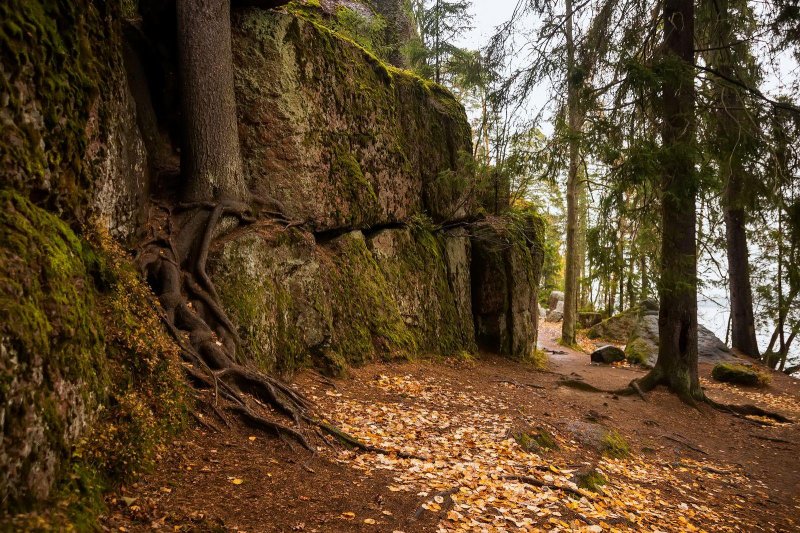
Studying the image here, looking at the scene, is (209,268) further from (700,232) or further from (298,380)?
(700,232)

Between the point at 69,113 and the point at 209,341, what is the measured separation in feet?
8.23

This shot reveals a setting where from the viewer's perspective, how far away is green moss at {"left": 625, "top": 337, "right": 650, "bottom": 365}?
14844 mm

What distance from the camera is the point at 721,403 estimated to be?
1010 cm

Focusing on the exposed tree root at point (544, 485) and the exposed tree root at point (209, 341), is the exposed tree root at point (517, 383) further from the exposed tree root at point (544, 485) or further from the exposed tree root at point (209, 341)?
the exposed tree root at point (209, 341)

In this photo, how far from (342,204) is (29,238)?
6232 millimetres

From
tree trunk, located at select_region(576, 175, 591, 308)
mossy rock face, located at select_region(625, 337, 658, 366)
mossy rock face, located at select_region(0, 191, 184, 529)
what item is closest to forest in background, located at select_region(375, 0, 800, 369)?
mossy rock face, located at select_region(625, 337, 658, 366)

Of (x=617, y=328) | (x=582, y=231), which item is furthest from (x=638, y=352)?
(x=582, y=231)

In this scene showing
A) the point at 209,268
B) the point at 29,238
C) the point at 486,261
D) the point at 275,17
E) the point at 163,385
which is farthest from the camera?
the point at 486,261

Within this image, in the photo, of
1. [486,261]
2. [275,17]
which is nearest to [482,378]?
[486,261]

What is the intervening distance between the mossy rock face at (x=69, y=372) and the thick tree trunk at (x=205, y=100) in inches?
102

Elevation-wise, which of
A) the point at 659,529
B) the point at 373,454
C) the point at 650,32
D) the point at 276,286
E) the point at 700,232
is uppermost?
the point at 650,32

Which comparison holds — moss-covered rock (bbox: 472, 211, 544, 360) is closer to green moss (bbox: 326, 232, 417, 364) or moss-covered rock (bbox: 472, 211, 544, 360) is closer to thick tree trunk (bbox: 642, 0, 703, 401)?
green moss (bbox: 326, 232, 417, 364)

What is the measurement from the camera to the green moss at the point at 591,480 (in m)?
5.10

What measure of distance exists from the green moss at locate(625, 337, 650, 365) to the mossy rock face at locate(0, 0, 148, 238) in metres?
14.4
